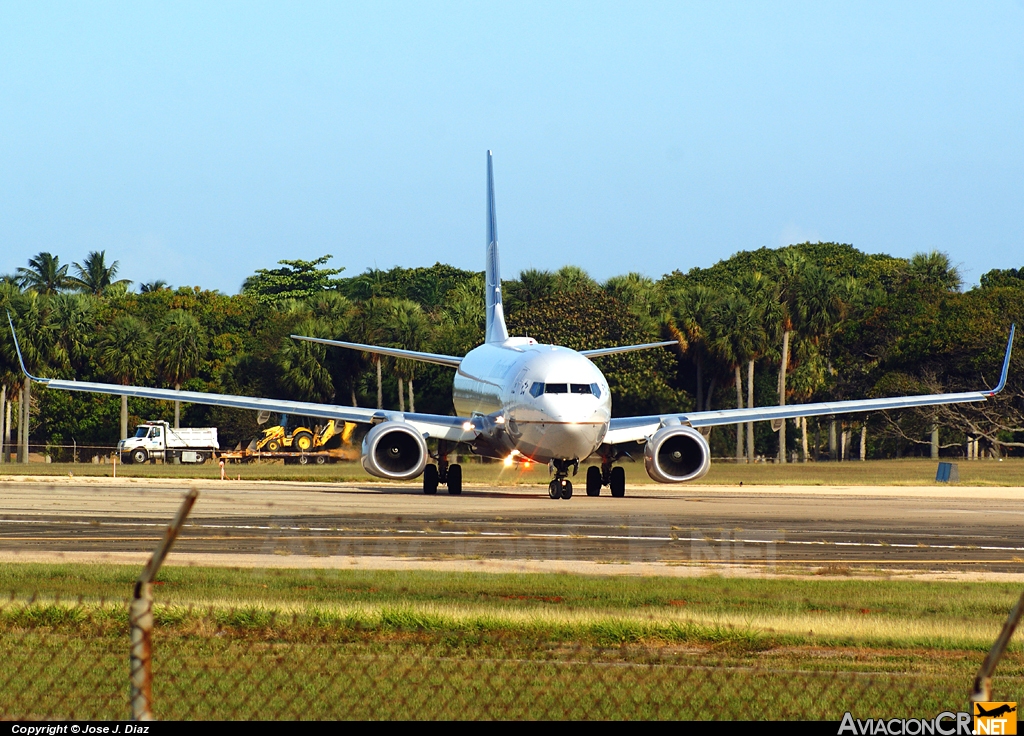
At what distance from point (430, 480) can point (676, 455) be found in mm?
7158

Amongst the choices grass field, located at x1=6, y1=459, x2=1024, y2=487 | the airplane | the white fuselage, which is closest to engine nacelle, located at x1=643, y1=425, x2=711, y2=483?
the airplane

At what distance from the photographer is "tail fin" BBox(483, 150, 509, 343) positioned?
2030 inches

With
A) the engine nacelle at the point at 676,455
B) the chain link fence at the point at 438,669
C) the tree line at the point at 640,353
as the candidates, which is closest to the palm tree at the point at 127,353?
the tree line at the point at 640,353

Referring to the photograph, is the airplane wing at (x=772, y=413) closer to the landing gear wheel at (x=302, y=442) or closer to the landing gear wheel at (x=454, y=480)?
the landing gear wheel at (x=454, y=480)

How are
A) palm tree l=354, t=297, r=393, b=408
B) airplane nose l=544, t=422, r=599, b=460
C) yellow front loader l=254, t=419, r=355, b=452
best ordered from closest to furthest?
airplane nose l=544, t=422, r=599, b=460 → yellow front loader l=254, t=419, r=355, b=452 → palm tree l=354, t=297, r=393, b=408

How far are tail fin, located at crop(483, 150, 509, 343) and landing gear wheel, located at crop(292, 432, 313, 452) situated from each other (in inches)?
1151

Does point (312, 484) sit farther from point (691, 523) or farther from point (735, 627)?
point (735, 627)

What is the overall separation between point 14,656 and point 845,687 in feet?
23.5

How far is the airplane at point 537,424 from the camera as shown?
1469 inches

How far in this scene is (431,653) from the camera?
1303cm

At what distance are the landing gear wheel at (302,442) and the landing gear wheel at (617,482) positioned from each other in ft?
145

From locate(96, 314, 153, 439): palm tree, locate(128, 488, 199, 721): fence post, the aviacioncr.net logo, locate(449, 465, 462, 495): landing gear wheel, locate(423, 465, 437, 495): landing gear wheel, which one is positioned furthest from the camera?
locate(96, 314, 153, 439): palm tree

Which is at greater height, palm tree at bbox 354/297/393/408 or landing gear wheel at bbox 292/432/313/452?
palm tree at bbox 354/297/393/408

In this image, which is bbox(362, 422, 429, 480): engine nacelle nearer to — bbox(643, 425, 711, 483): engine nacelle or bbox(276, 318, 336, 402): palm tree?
bbox(643, 425, 711, 483): engine nacelle
